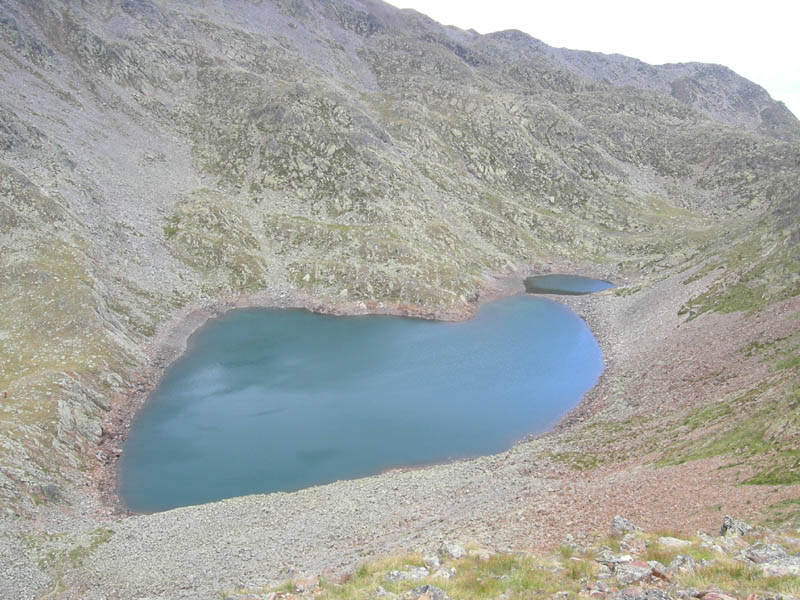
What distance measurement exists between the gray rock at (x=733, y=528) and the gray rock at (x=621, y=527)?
129 inches

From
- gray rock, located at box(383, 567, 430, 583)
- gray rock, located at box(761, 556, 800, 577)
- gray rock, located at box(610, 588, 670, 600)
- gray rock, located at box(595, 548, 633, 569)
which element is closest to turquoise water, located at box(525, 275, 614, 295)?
gray rock, located at box(595, 548, 633, 569)

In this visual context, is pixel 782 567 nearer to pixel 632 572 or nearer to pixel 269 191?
pixel 632 572

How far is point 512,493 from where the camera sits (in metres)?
33.5

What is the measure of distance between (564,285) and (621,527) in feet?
296

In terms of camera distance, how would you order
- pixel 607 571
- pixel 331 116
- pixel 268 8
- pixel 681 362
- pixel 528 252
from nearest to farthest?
pixel 607 571
pixel 681 362
pixel 528 252
pixel 331 116
pixel 268 8

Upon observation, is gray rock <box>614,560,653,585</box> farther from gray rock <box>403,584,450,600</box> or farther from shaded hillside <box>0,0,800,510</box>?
shaded hillside <box>0,0,800,510</box>

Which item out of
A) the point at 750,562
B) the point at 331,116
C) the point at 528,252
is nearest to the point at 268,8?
the point at 331,116

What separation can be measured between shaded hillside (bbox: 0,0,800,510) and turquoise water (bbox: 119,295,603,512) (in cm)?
652

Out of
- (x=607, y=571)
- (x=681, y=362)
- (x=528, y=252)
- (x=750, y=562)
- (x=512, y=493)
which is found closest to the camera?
(x=750, y=562)

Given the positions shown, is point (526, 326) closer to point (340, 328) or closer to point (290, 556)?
point (340, 328)

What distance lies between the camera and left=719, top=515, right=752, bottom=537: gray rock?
725 inches

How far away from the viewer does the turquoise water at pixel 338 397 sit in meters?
47.8

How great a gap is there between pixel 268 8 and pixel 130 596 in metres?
219

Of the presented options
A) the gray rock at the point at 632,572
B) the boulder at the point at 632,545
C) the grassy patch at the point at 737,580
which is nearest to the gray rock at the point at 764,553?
the grassy patch at the point at 737,580
